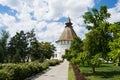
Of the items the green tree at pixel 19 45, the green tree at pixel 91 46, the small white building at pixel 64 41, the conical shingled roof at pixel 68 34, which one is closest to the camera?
the green tree at pixel 91 46

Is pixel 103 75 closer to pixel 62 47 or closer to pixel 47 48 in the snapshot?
→ pixel 47 48

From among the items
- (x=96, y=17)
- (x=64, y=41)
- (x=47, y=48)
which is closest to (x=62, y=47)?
(x=64, y=41)

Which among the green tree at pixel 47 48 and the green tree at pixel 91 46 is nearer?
the green tree at pixel 91 46

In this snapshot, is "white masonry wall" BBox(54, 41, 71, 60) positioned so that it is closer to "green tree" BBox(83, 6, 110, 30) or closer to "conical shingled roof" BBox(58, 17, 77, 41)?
"conical shingled roof" BBox(58, 17, 77, 41)

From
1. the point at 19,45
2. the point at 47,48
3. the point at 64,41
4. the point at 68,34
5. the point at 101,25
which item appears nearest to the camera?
the point at 101,25

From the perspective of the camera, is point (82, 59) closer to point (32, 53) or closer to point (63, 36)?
point (32, 53)

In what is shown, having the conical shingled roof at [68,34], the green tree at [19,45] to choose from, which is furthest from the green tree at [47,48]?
the conical shingled roof at [68,34]

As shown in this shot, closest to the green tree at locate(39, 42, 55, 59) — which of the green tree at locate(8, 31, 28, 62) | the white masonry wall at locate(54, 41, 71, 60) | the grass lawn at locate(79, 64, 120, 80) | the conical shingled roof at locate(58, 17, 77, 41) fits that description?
the green tree at locate(8, 31, 28, 62)

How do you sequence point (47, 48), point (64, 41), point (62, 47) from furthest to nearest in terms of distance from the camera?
point (62, 47) → point (64, 41) → point (47, 48)

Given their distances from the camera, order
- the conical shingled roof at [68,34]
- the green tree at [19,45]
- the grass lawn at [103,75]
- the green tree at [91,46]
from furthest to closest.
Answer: the conical shingled roof at [68,34]
the green tree at [19,45]
the green tree at [91,46]
the grass lawn at [103,75]

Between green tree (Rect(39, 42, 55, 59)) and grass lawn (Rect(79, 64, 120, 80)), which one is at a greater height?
green tree (Rect(39, 42, 55, 59))

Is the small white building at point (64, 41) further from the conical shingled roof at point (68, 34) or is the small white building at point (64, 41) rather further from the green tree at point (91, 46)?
the green tree at point (91, 46)

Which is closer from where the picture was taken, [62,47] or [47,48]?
[47,48]

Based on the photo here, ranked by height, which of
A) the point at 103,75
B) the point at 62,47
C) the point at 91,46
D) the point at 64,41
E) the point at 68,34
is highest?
the point at 68,34
